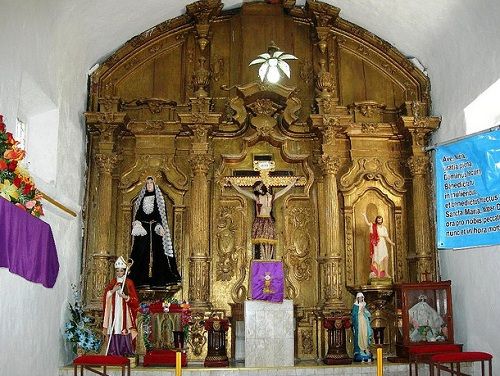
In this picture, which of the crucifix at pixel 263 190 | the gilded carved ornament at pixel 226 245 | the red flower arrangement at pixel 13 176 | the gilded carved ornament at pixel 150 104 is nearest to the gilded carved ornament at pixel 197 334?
the gilded carved ornament at pixel 226 245

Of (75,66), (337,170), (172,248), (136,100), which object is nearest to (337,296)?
(337,170)

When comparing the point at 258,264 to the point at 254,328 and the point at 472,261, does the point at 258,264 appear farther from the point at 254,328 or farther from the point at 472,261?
the point at 472,261

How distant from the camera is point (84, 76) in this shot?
13383mm

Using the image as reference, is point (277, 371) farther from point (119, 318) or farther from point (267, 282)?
point (119, 318)

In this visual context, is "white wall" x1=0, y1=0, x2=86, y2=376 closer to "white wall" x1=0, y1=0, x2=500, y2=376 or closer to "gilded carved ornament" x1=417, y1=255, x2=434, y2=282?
"white wall" x1=0, y1=0, x2=500, y2=376

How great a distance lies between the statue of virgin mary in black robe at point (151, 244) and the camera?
12672 mm

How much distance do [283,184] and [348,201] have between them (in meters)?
1.46

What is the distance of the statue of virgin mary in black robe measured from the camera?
12.7m

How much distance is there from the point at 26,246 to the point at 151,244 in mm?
4260

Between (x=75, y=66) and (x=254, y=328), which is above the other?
(x=75, y=66)

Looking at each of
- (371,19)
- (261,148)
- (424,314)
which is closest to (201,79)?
(261,148)

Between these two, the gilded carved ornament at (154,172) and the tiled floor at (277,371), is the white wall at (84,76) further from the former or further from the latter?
the tiled floor at (277,371)

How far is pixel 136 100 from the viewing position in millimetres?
13773

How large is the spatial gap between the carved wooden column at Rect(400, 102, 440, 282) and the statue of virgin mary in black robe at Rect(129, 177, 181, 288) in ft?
16.3
